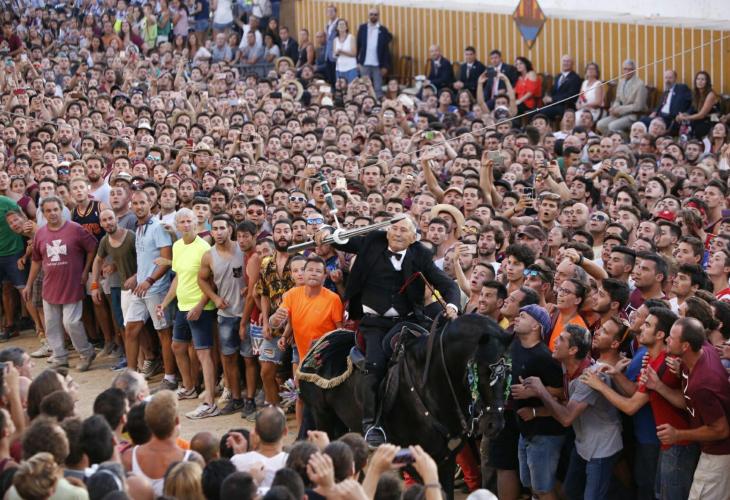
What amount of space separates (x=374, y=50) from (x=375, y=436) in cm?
1728

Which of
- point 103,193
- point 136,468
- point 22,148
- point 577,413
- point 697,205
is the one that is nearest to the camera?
point 136,468

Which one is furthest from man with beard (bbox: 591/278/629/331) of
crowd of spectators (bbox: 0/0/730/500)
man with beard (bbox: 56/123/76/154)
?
man with beard (bbox: 56/123/76/154)

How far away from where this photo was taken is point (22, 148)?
59.8 feet

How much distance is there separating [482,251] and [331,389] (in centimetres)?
226

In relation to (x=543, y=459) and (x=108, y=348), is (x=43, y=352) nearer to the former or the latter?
(x=108, y=348)

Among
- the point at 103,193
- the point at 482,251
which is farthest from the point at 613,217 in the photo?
the point at 103,193

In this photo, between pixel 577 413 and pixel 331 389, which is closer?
pixel 577 413

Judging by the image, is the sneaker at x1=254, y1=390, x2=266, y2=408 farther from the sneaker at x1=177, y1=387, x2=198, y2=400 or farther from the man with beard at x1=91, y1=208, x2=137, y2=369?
the man with beard at x1=91, y1=208, x2=137, y2=369

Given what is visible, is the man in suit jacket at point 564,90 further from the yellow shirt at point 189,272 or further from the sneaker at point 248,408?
the sneaker at point 248,408

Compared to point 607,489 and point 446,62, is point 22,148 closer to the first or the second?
point 446,62

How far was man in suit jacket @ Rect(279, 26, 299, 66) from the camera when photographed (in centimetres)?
2762

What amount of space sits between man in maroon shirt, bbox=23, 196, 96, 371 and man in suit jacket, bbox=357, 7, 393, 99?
12.5 metres

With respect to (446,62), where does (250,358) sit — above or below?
below

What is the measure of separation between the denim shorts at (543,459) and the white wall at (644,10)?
511 inches
